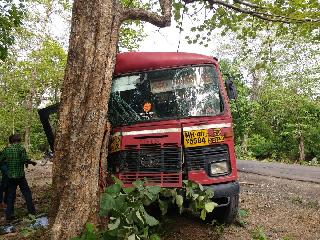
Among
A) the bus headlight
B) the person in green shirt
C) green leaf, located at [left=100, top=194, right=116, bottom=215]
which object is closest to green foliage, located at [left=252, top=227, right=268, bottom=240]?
the bus headlight

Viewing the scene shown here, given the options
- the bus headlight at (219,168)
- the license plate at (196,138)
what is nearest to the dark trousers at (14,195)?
the license plate at (196,138)

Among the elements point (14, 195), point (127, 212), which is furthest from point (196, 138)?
point (14, 195)

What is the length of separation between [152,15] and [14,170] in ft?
13.8

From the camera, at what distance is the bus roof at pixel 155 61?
238 inches

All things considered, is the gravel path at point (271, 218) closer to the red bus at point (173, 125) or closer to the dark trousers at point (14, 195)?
the red bus at point (173, 125)

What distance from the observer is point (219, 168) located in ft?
18.5

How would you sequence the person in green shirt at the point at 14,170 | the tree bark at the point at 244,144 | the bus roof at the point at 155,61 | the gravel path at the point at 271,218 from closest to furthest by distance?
the gravel path at the point at 271,218
the bus roof at the point at 155,61
the person in green shirt at the point at 14,170
the tree bark at the point at 244,144

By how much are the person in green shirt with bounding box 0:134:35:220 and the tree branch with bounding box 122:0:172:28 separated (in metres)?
3.86

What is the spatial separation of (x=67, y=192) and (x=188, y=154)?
185 centimetres

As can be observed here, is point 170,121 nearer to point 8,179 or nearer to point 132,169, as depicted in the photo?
point 132,169

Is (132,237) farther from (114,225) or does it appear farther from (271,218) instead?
(271,218)

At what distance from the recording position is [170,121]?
5.68 m

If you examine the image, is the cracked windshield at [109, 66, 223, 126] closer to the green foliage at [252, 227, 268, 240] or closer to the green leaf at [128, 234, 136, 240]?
the green foliage at [252, 227, 268, 240]

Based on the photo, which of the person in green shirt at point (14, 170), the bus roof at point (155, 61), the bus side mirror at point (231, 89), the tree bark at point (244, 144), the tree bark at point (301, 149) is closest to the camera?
the bus roof at point (155, 61)
